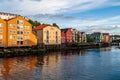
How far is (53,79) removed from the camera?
1624 inches

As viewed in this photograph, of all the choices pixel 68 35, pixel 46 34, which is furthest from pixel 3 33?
pixel 68 35

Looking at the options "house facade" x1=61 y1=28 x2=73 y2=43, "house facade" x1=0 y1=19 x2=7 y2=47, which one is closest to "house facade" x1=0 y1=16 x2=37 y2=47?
"house facade" x1=0 y1=19 x2=7 y2=47

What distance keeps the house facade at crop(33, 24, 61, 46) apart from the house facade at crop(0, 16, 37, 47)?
17.8m

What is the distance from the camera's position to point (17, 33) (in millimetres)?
111625

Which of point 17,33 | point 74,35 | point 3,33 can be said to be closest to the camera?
→ point 3,33

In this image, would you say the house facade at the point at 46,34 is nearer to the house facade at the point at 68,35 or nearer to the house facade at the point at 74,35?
the house facade at the point at 68,35

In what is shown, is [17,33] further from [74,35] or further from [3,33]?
[74,35]

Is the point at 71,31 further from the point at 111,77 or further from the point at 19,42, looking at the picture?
the point at 111,77

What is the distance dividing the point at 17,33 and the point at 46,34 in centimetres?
2941

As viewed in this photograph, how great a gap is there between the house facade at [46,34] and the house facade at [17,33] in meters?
17.8

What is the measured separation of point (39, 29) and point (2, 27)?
35.2m

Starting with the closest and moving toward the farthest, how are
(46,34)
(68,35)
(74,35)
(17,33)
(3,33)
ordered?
(3,33), (17,33), (46,34), (68,35), (74,35)

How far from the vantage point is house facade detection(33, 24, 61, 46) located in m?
137

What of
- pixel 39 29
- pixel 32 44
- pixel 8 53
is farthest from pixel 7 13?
pixel 8 53
